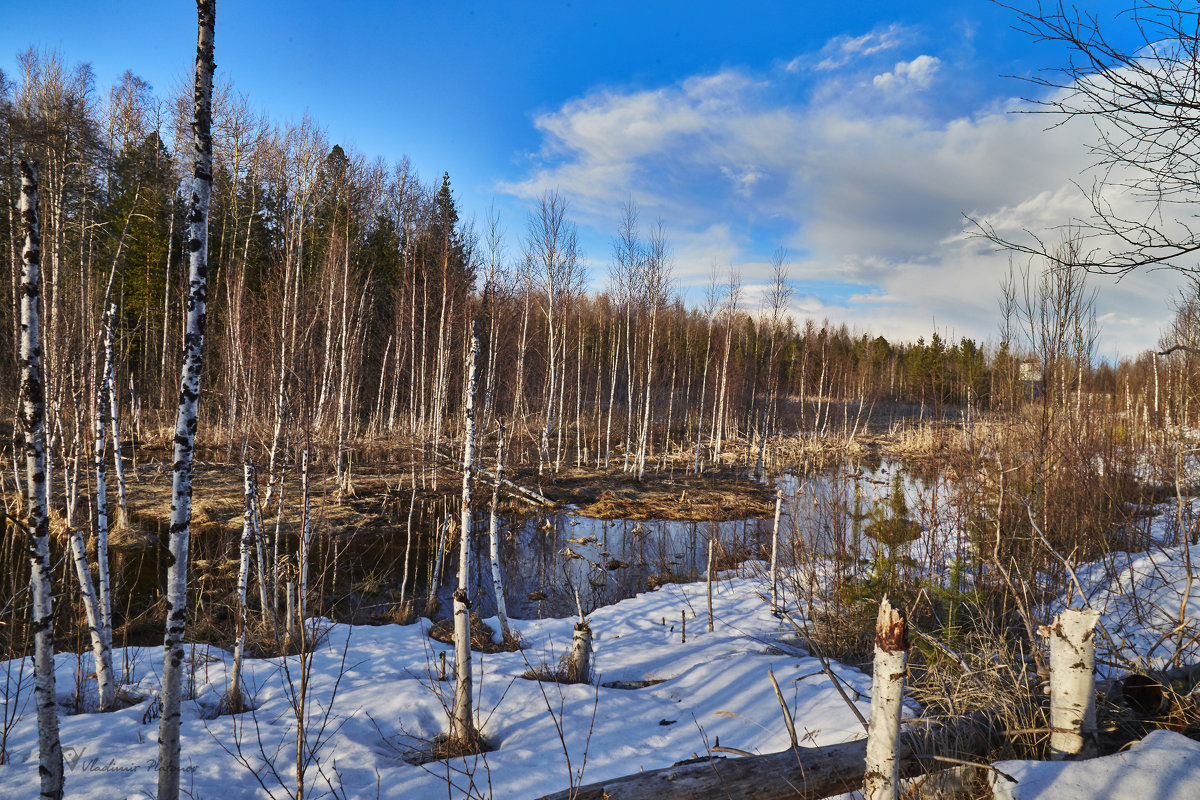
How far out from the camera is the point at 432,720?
465 centimetres

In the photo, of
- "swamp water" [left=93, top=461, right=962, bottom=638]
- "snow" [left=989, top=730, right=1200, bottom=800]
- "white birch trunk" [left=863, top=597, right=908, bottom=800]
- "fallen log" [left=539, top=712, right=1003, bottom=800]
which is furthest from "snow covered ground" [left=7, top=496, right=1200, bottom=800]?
"swamp water" [left=93, top=461, right=962, bottom=638]

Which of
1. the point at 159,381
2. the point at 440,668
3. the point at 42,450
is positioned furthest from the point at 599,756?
the point at 159,381

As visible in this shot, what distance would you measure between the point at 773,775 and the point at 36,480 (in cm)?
399

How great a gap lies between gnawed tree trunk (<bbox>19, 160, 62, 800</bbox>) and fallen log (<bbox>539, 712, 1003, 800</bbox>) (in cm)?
258

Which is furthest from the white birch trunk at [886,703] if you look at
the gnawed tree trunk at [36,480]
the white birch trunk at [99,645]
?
the white birch trunk at [99,645]

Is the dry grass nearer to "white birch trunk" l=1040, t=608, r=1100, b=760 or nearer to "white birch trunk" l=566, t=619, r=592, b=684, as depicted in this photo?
"white birch trunk" l=566, t=619, r=592, b=684

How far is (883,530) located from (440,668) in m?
4.97

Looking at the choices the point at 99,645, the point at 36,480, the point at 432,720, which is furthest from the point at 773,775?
the point at 99,645

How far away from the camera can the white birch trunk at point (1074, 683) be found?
2.77 meters

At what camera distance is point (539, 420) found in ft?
71.6

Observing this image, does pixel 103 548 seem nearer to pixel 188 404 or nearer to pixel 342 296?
pixel 188 404

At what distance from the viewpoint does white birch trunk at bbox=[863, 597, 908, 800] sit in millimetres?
2104

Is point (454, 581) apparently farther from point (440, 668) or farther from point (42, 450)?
point (42, 450)

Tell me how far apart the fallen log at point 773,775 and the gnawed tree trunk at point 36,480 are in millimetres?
2576
